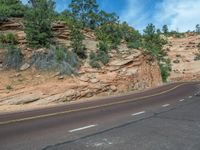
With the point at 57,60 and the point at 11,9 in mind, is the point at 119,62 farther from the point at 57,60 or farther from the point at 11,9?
the point at 11,9

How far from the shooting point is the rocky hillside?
70.7 feet

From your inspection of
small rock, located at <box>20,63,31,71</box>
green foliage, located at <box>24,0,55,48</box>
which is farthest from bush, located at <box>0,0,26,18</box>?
small rock, located at <box>20,63,31,71</box>

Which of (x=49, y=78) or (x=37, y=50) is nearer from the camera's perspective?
(x=49, y=78)

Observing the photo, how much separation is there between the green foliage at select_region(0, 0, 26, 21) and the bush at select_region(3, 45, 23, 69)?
597cm

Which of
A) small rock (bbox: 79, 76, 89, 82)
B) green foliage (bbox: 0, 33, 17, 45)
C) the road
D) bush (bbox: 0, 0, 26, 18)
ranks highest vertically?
bush (bbox: 0, 0, 26, 18)

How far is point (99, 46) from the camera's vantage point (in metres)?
34.1

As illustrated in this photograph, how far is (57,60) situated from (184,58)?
65827mm

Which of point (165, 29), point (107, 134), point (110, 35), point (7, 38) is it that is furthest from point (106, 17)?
point (165, 29)

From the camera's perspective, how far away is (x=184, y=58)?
8769 centimetres

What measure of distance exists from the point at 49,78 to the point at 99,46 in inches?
396

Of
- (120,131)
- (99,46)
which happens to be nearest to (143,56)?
(99,46)

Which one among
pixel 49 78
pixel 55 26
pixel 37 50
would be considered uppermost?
pixel 55 26

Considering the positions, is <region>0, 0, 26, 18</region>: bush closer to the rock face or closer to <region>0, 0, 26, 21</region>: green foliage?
<region>0, 0, 26, 21</region>: green foliage

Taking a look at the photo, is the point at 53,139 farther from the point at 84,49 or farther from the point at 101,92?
the point at 84,49
